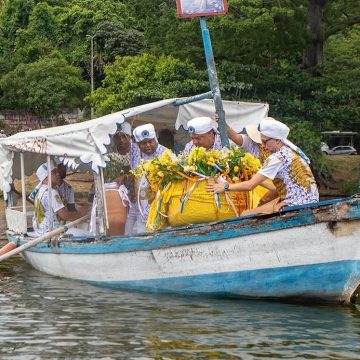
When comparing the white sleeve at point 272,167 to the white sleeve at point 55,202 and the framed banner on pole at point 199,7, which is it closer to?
the framed banner on pole at point 199,7

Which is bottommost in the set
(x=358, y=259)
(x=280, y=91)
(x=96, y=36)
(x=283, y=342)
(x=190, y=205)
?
(x=283, y=342)

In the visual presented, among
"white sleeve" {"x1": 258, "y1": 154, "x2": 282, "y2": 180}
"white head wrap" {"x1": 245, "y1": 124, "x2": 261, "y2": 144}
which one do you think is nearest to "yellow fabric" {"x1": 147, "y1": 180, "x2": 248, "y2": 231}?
"white sleeve" {"x1": 258, "y1": 154, "x2": 282, "y2": 180}

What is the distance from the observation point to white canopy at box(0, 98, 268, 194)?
1075 centimetres

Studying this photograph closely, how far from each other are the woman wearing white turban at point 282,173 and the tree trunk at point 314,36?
18685mm

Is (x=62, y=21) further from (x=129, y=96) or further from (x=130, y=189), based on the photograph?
(x=130, y=189)

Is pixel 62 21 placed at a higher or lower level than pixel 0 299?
higher

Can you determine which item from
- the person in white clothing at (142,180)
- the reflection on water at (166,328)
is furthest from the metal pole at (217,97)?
the reflection on water at (166,328)

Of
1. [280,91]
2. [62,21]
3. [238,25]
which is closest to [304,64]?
[280,91]

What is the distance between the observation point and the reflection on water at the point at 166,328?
8.09 metres

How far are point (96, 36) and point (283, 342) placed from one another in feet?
136

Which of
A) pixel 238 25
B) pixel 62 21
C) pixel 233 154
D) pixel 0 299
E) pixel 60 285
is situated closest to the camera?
pixel 233 154

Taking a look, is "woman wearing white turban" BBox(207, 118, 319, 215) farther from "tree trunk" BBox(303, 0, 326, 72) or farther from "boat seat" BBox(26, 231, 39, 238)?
"tree trunk" BBox(303, 0, 326, 72)

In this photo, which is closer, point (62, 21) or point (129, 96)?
point (129, 96)

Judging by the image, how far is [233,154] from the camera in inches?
398
